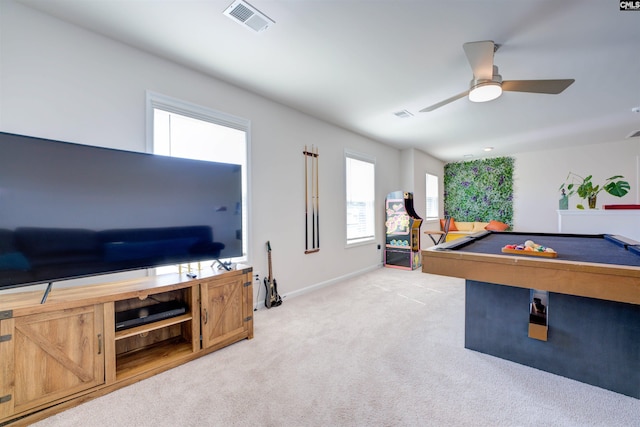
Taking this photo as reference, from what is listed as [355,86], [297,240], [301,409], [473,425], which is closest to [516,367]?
[473,425]

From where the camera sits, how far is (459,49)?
89.4 inches

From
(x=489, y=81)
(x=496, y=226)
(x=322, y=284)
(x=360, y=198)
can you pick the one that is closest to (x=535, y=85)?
(x=489, y=81)

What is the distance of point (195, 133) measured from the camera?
266 cm

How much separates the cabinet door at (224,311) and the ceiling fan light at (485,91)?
2.65 m

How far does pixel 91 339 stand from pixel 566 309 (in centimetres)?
322

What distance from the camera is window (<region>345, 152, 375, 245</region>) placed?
4660mm

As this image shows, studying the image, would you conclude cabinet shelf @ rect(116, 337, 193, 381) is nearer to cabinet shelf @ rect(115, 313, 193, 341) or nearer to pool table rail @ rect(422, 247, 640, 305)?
cabinet shelf @ rect(115, 313, 193, 341)

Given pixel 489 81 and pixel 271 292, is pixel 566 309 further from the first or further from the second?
pixel 271 292

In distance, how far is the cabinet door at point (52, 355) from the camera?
1400mm

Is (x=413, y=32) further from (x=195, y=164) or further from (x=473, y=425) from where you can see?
(x=473, y=425)

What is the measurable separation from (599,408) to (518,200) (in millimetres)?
6275

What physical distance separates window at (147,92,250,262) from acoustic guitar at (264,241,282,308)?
0.40m

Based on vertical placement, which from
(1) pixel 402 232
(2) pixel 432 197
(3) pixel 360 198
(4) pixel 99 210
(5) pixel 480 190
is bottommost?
(1) pixel 402 232


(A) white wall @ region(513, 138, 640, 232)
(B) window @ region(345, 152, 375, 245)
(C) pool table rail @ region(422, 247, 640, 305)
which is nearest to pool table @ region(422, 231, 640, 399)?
(C) pool table rail @ region(422, 247, 640, 305)
